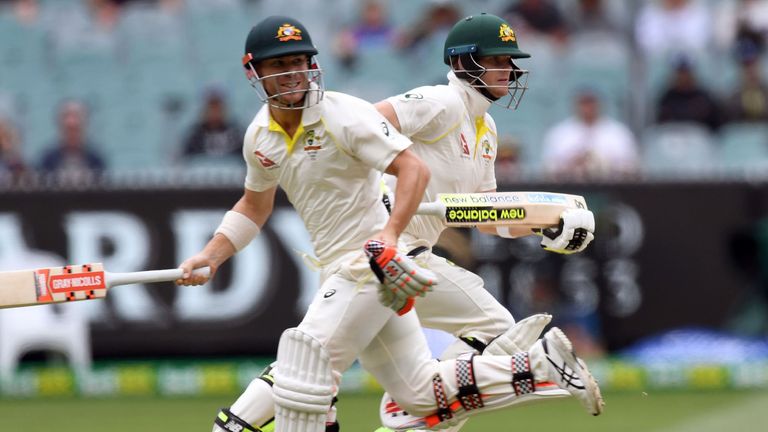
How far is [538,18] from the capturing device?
10844mm

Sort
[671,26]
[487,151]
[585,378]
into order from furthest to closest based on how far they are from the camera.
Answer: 1. [671,26]
2. [487,151]
3. [585,378]

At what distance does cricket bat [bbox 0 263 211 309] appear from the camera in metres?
5.07

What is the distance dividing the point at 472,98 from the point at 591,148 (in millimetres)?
4054

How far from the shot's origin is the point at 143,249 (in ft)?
29.2

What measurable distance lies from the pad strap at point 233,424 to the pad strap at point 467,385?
76 centimetres

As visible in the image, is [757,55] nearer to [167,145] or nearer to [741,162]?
[741,162]

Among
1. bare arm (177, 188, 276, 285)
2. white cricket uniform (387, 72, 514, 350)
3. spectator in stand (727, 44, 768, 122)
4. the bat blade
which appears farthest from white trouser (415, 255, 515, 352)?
spectator in stand (727, 44, 768, 122)

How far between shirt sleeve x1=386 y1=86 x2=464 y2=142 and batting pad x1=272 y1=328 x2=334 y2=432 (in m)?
0.93

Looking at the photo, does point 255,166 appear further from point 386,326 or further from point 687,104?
point 687,104

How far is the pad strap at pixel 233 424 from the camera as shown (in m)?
5.25

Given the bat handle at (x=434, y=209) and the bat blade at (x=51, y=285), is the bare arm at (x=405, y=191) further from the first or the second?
the bat blade at (x=51, y=285)

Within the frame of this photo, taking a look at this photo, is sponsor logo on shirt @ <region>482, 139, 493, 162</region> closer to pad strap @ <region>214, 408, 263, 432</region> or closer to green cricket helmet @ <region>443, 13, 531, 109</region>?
green cricket helmet @ <region>443, 13, 531, 109</region>

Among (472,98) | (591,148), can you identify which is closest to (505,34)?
(472,98)

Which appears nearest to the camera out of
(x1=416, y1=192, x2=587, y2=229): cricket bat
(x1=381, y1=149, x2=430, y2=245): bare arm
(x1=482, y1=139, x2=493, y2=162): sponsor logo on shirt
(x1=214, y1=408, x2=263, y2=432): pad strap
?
(x1=381, y1=149, x2=430, y2=245): bare arm
